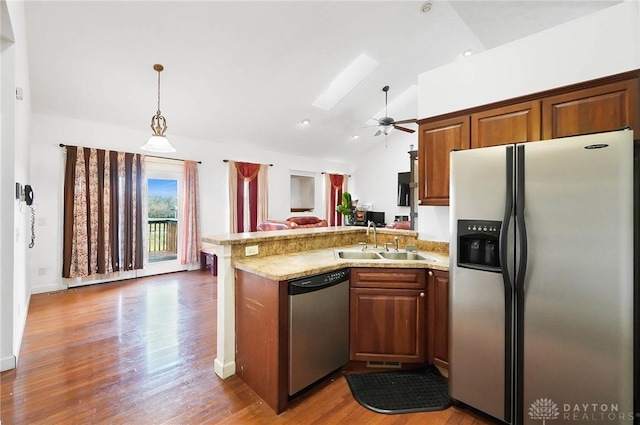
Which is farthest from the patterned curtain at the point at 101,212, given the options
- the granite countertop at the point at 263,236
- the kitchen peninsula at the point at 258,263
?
the kitchen peninsula at the point at 258,263

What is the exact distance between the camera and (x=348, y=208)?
A: 7.73 meters

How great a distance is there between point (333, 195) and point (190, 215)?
4.27 metres

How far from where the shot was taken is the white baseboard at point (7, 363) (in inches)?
85.4

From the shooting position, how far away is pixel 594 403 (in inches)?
55.7

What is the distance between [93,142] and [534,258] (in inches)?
234

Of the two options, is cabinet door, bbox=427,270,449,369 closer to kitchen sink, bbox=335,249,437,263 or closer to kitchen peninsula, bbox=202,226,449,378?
kitchen peninsula, bbox=202,226,449,378

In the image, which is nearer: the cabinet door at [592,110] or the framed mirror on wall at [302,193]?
the cabinet door at [592,110]

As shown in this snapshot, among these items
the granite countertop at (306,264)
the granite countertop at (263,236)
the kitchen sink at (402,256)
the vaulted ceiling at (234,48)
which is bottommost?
the kitchen sink at (402,256)

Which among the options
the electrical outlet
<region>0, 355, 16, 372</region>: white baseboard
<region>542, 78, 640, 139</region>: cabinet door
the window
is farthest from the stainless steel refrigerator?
the window

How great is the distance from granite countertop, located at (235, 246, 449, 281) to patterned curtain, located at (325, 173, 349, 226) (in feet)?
19.1

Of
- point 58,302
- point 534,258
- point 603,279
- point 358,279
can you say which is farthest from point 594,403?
point 58,302

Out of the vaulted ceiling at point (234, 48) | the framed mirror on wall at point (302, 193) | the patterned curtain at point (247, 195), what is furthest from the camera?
the framed mirror on wall at point (302, 193)

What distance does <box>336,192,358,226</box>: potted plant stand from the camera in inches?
302

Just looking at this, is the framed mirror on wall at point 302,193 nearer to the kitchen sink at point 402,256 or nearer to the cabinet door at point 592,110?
the kitchen sink at point 402,256
